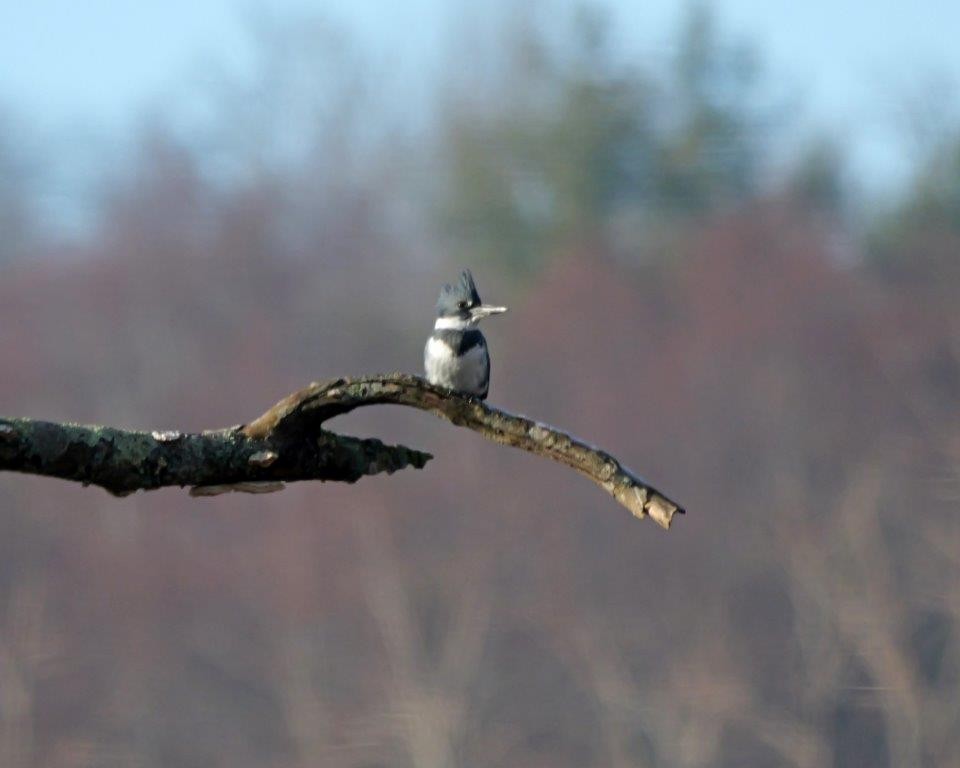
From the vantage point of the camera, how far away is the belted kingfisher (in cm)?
745

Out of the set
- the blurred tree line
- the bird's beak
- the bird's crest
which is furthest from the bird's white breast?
the blurred tree line

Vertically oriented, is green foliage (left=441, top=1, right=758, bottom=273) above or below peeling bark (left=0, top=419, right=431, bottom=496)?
above

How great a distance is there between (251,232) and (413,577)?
2310 centimetres

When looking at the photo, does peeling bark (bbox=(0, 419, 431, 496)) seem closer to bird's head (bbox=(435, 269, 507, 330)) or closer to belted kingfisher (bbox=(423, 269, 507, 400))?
belted kingfisher (bbox=(423, 269, 507, 400))

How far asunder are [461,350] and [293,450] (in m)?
2.76

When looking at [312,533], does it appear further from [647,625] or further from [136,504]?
[647,625]

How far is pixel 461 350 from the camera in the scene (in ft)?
24.5

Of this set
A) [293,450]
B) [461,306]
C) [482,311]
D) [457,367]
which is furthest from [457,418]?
[461,306]

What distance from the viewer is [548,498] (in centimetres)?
5200

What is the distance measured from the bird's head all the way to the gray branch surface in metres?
2.73

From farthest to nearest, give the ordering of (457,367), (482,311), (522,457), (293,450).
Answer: (522,457)
(482,311)
(457,367)
(293,450)

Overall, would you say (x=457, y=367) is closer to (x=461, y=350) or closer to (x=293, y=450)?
(x=461, y=350)

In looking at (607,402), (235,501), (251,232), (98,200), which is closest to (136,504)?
(235,501)

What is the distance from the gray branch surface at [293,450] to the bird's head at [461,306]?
2732 mm
